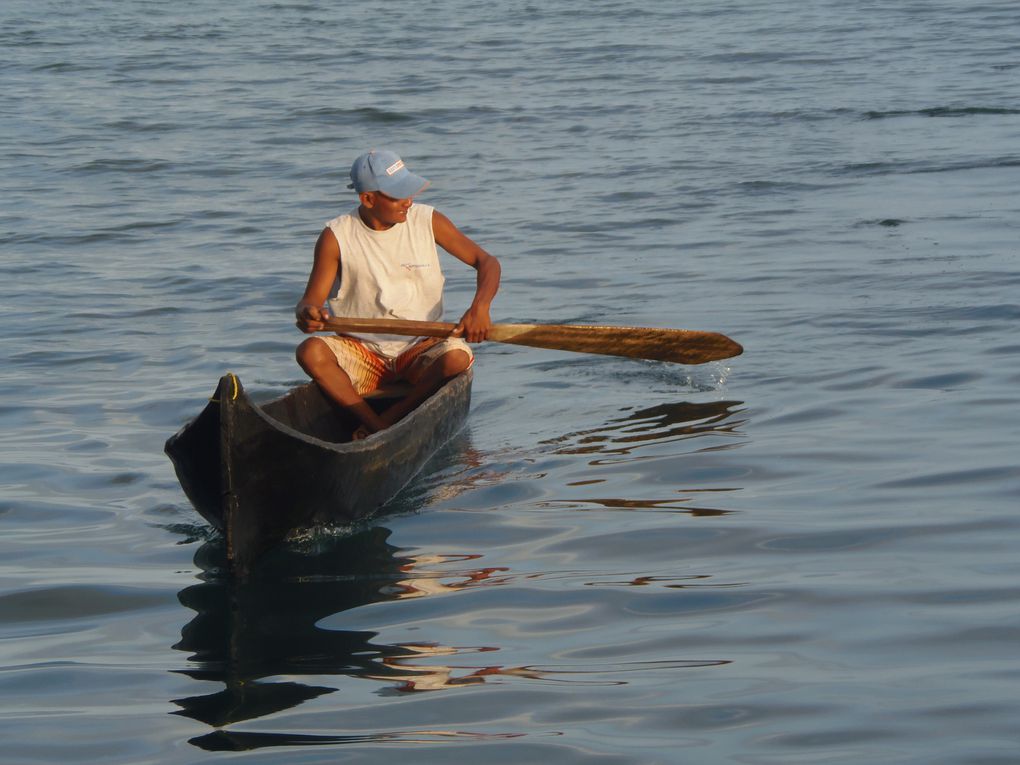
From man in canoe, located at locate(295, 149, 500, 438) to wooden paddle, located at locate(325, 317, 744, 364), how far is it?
14 centimetres

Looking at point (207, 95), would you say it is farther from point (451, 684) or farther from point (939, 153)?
point (451, 684)

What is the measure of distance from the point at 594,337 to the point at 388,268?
117 cm

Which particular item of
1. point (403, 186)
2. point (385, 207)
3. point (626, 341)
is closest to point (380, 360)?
point (385, 207)

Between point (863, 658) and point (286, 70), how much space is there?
62.8ft

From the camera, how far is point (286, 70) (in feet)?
70.9

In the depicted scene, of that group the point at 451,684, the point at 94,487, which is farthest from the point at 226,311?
the point at 451,684

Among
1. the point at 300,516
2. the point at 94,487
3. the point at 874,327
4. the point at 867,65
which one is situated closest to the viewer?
the point at 300,516

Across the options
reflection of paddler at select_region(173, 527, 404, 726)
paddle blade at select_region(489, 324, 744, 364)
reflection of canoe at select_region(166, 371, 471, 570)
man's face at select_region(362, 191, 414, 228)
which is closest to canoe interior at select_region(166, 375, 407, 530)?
reflection of canoe at select_region(166, 371, 471, 570)

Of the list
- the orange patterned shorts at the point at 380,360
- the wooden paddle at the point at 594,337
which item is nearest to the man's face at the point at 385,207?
the wooden paddle at the point at 594,337

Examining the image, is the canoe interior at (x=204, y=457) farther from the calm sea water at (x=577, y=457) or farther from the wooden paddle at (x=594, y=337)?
the wooden paddle at (x=594, y=337)

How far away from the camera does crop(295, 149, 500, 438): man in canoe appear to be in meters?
6.04

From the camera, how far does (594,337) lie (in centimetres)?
692

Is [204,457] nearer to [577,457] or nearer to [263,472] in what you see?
[263,472]

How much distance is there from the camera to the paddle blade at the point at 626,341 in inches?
264
